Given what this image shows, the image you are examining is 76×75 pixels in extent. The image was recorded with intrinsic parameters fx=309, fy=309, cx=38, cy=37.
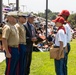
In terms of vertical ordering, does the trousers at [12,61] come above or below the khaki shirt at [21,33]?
below

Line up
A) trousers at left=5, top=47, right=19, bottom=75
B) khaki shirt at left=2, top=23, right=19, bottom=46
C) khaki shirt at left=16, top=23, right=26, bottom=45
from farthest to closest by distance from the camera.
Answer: khaki shirt at left=16, top=23, right=26, bottom=45 < trousers at left=5, top=47, right=19, bottom=75 < khaki shirt at left=2, top=23, right=19, bottom=46

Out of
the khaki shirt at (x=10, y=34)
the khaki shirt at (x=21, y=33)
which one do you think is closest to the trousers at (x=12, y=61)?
the khaki shirt at (x=10, y=34)

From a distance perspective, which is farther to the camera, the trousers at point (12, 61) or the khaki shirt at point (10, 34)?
the trousers at point (12, 61)

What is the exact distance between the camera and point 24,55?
7691mm

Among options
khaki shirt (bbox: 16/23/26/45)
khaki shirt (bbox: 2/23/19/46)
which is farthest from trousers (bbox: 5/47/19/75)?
khaki shirt (bbox: 16/23/26/45)

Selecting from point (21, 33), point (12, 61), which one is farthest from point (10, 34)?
point (21, 33)

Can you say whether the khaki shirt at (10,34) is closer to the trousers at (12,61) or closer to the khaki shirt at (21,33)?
the trousers at (12,61)

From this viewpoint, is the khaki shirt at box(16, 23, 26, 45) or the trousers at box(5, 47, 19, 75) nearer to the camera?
the trousers at box(5, 47, 19, 75)

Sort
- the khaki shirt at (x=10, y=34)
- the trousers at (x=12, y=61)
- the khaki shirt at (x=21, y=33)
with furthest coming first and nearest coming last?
1. the khaki shirt at (x=21, y=33)
2. the trousers at (x=12, y=61)
3. the khaki shirt at (x=10, y=34)

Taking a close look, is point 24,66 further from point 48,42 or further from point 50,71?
point 48,42

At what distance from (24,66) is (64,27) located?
1.64 meters

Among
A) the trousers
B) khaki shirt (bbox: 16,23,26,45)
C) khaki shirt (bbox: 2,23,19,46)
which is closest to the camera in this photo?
khaki shirt (bbox: 2,23,19,46)

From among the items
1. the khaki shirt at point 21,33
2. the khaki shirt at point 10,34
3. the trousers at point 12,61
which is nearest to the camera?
the khaki shirt at point 10,34

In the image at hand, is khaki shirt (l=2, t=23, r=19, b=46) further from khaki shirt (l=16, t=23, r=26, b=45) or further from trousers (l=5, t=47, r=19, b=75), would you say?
khaki shirt (l=16, t=23, r=26, b=45)
